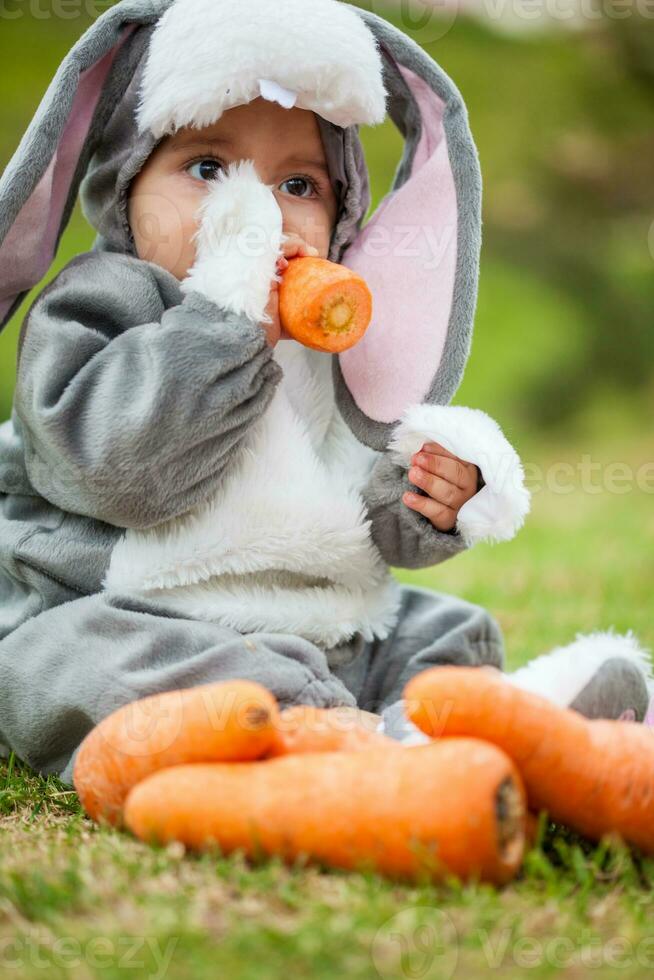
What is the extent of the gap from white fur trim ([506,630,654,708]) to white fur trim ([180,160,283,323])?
1.57 ft

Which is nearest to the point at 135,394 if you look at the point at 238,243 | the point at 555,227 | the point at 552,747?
the point at 238,243

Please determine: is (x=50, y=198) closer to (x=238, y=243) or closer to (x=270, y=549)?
(x=238, y=243)

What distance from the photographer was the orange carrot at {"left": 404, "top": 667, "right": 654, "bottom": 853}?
3.10 ft

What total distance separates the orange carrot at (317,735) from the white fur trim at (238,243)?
1.47ft

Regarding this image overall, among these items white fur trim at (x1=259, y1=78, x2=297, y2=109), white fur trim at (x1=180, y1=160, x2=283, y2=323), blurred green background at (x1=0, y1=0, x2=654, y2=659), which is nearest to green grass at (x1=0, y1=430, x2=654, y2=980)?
white fur trim at (x1=180, y1=160, x2=283, y2=323)

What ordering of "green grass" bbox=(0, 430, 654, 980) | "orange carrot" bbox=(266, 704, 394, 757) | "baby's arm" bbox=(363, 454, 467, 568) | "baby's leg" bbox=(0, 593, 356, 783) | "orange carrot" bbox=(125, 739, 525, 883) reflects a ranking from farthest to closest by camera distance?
"baby's arm" bbox=(363, 454, 467, 568) < "baby's leg" bbox=(0, 593, 356, 783) < "orange carrot" bbox=(266, 704, 394, 757) < "orange carrot" bbox=(125, 739, 525, 883) < "green grass" bbox=(0, 430, 654, 980)

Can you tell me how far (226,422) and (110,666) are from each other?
0.28 metres

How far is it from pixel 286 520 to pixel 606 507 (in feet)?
7.74

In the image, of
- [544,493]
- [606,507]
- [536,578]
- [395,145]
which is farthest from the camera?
[395,145]

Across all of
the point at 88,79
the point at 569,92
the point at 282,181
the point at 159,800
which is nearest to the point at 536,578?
the point at 282,181

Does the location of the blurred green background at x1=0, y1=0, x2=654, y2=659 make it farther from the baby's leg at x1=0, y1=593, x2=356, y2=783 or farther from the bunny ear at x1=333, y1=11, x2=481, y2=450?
the baby's leg at x1=0, y1=593, x2=356, y2=783

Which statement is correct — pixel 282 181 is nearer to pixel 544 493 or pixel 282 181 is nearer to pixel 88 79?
pixel 88 79

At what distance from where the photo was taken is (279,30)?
130 cm

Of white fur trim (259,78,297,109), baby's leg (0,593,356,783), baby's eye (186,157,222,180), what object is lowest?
baby's leg (0,593,356,783)
